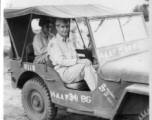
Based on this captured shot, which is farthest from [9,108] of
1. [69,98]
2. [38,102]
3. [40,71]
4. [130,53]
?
[130,53]

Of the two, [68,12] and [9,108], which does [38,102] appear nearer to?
[9,108]

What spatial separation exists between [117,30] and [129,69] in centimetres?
63

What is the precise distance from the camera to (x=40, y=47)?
147 inches

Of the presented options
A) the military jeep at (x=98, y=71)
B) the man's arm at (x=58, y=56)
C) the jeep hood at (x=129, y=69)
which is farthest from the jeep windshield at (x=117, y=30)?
the man's arm at (x=58, y=56)

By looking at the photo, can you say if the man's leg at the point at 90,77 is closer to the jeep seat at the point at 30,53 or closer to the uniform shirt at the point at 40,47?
the uniform shirt at the point at 40,47

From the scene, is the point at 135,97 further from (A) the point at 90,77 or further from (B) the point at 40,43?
(B) the point at 40,43

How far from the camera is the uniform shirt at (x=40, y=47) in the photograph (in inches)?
141

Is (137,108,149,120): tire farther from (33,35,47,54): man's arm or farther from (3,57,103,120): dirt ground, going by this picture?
(33,35,47,54): man's arm

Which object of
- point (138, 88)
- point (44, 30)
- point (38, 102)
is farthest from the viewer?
point (44, 30)

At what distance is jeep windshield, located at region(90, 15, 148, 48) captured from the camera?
Answer: 3.02 metres

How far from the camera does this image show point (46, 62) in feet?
11.3

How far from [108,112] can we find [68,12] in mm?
1261

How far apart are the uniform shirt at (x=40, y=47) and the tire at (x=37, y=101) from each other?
0.97 feet

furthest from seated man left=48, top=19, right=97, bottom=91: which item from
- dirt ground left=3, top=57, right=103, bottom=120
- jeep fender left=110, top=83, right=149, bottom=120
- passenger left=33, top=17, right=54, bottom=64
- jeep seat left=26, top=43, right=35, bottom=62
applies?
dirt ground left=3, top=57, right=103, bottom=120
